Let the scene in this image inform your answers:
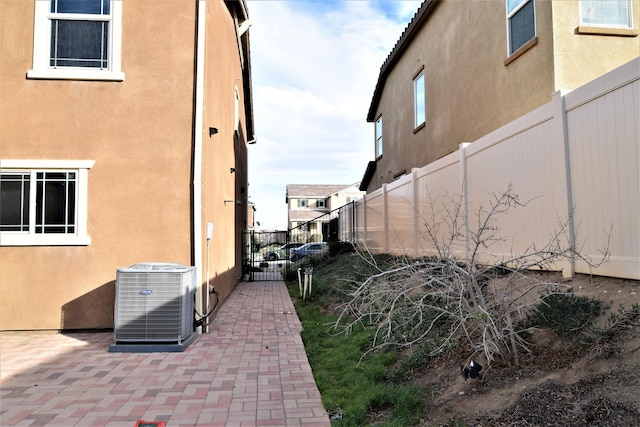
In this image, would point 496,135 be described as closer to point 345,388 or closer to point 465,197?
point 465,197

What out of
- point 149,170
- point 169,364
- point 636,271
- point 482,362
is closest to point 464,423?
point 482,362

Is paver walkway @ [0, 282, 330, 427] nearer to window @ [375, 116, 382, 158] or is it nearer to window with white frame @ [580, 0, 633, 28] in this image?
window with white frame @ [580, 0, 633, 28]

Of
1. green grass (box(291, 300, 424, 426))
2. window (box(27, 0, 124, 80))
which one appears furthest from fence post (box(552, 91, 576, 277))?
window (box(27, 0, 124, 80))

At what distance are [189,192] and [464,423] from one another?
215 inches

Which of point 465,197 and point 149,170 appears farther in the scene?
point 149,170

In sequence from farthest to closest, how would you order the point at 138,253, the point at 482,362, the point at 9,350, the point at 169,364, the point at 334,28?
the point at 334,28, the point at 138,253, the point at 9,350, the point at 169,364, the point at 482,362

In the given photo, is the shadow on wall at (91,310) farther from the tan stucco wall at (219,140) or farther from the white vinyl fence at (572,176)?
the white vinyl fence at (572,176)

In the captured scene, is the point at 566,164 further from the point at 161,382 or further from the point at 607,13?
the point at 161,382

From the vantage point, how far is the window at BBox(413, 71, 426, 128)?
12.4 meters

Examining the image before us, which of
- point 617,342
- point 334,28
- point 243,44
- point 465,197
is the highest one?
point 243,44

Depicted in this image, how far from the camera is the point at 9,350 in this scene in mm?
6070

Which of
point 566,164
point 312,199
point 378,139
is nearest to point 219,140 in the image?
point 566,164

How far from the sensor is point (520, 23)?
766cm

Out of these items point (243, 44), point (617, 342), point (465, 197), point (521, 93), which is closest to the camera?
point (617, 342)
